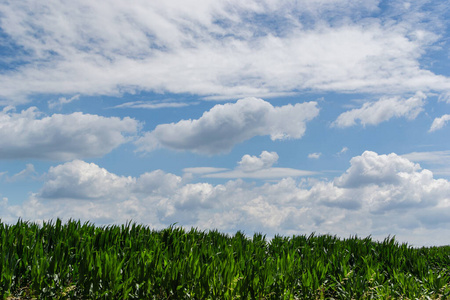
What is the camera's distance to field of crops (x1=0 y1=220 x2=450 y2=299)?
6.19 metres

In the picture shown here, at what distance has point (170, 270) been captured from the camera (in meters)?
6.54

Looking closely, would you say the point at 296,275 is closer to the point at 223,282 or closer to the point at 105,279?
the point at 223,282

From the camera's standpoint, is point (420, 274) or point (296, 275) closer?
point (296, 275)

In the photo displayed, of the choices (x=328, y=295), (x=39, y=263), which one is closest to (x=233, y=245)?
(x=328, y=295)

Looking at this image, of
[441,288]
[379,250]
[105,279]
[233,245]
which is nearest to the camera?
[105,279]

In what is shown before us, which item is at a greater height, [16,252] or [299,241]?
[299,241]

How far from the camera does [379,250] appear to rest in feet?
35.4

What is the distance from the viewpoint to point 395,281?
8836 millimetres

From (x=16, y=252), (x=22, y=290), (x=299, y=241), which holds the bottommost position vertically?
(x=22, y=290)

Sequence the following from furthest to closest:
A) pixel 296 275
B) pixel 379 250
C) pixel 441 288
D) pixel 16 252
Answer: pixel 379 250 → pixel 441 288 → pixel 296 275 → pixel 16 252

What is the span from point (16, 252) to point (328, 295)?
555cm

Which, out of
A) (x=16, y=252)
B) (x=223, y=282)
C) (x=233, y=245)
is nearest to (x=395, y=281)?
A: (x=233, y=245)

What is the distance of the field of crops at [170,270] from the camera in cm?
619

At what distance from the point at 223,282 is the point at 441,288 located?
5.03m
